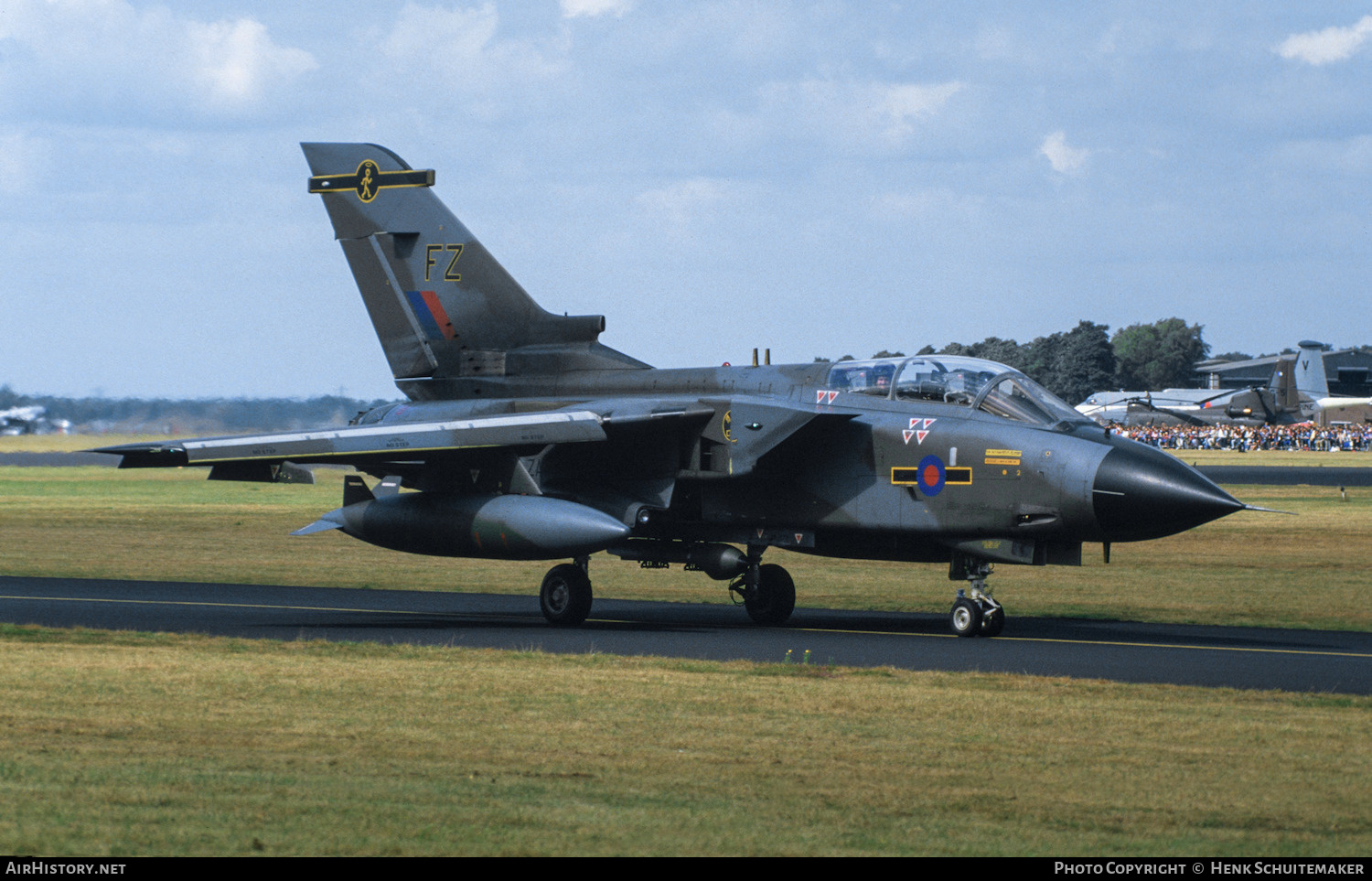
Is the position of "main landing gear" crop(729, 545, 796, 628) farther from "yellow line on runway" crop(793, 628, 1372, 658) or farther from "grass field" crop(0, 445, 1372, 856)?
"grass field" crop(0, 445, 1372, 856)

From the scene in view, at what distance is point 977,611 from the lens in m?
16.4

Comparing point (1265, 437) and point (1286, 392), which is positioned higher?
point (1286, 392)

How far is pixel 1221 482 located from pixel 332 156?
41.3m

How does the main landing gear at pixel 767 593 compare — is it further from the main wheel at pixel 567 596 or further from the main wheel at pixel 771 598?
the main wheel at pixel 567 596

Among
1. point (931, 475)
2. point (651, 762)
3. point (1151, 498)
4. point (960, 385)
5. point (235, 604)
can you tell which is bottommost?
point (651, 762)

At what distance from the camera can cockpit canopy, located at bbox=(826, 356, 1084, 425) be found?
53.2ft

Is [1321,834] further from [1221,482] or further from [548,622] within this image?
[1221,482]

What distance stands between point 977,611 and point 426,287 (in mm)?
8700

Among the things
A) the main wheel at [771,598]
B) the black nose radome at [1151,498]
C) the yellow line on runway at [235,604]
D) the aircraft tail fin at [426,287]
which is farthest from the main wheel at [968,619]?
the yellow line on runway at [235,604]

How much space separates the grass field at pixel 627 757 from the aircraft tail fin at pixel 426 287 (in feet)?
20.4

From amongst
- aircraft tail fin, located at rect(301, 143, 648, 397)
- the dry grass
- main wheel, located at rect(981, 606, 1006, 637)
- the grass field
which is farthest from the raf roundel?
aircraft tail fin, located at rect(301, 143, 648, 397)

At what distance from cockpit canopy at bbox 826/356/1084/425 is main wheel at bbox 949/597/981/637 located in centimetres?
202

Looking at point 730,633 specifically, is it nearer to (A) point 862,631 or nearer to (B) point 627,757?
(A) point 862,631

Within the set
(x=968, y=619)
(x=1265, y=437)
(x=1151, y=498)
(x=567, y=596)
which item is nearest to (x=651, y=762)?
(x=1151, y=498)
